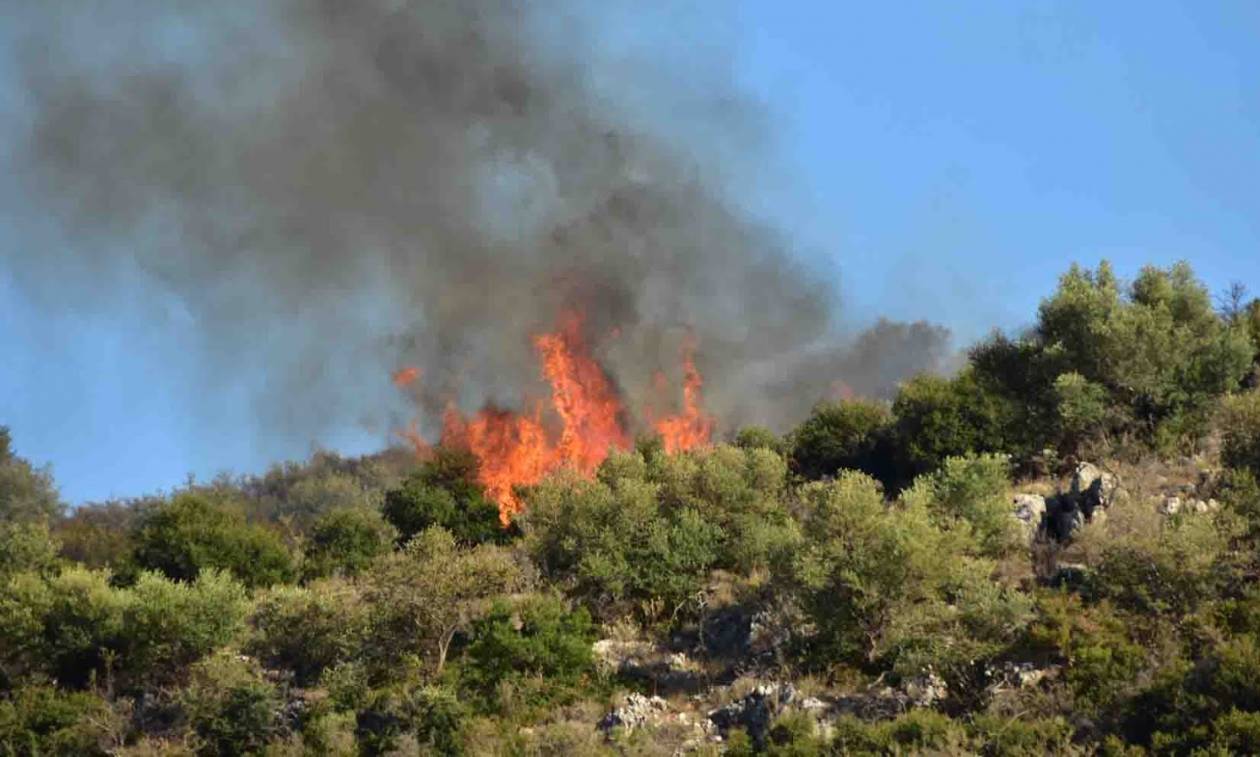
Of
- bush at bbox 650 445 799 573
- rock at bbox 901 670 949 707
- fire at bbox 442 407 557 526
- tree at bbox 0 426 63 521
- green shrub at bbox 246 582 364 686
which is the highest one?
tree at bbox 0 426 63 521

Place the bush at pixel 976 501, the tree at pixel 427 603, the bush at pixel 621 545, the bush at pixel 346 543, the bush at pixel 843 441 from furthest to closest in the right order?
the bush at pixel 843 441 → the bush at pixel 346 543 → the bush at pixel 621 545 → the tree at pixel 427 603 → the bush at pixel 976 501

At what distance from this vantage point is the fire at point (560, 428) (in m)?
73.5

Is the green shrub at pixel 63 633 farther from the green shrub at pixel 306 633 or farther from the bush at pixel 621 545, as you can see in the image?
the bush at pixel 621 545

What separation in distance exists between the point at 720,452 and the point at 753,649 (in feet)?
44.8

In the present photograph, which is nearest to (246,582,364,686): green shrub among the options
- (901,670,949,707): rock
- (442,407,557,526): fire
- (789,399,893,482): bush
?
(901,670,949,707): rock

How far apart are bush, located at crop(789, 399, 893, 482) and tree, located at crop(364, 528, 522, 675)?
21.6 m

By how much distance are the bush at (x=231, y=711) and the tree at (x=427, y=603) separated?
13.6 feet

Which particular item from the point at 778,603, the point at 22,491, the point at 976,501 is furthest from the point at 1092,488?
the point at 22,491

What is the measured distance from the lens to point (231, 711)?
4419cm

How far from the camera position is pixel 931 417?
59.0 metres

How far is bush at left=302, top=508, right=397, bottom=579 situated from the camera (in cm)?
6219

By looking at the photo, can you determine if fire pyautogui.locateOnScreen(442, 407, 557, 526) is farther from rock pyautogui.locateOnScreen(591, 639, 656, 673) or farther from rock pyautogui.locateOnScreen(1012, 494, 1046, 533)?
rock pyautogui.locateOnScreen(1012, 494, 1046, 533)

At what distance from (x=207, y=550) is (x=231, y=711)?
17.1 meters

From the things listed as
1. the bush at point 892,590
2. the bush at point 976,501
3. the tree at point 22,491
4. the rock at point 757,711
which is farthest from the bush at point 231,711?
the tree at point 22,491
